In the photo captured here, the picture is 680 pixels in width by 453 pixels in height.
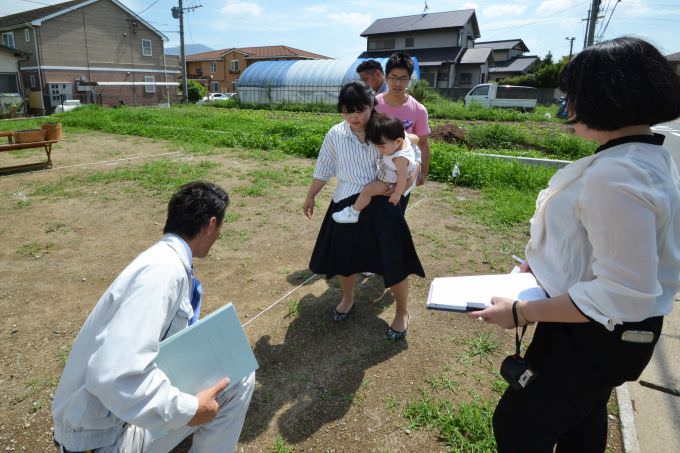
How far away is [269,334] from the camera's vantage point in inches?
124

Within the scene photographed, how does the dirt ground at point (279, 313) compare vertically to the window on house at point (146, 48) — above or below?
below

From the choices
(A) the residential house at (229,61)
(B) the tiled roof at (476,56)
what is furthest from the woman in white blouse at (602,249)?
(A) the residential house at (229,61)

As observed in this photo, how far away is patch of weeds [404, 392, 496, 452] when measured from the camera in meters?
2.19

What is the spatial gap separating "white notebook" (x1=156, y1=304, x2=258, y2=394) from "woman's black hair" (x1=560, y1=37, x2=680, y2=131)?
4.40ft

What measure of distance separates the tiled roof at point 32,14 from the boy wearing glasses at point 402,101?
1286 inches

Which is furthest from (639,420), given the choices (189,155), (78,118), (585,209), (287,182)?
(78,118)

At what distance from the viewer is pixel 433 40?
38.0 m

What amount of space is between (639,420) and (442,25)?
1562 inches

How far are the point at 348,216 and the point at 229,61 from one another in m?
50.9

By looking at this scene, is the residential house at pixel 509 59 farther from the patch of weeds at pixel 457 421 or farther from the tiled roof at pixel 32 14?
the patch of weeds at pixel 457 421

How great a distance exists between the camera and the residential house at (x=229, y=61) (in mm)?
47750

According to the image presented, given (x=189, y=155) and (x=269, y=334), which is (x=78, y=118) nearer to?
(x=189, y=155)

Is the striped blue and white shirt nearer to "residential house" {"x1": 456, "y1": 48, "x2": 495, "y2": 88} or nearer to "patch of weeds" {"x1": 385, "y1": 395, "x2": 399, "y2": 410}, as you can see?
"patch of weeds" {"x1": 385, "y1": 395, "x2": 399, "y2": 410}

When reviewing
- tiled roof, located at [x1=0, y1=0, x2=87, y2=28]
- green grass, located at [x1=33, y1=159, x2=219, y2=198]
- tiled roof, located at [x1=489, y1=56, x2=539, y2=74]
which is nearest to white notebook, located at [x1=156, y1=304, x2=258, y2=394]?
green grass, located at [x1=33, y1=159, x2=219, y2=198]
